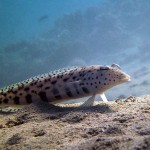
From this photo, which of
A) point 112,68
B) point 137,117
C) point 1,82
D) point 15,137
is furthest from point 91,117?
point 1,82

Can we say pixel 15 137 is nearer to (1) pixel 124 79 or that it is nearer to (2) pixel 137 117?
(2) pixel 137 117

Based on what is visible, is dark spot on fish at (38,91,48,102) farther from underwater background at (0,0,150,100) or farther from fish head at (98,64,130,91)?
underwater background at (0,0,150,100)

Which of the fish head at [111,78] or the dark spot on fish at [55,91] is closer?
the fish head at [111,78]

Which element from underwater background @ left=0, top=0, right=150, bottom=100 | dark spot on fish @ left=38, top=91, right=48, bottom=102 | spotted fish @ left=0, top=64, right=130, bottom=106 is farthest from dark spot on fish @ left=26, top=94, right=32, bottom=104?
underwater background @ left=0, top=0, right=150, bottom=100

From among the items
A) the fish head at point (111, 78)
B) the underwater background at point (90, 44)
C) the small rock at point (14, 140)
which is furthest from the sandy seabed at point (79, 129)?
the underwater background at point (90, 44)

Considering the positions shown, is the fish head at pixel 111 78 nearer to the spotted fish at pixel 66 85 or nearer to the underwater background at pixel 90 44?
the spotted fish at pixel 66 85
